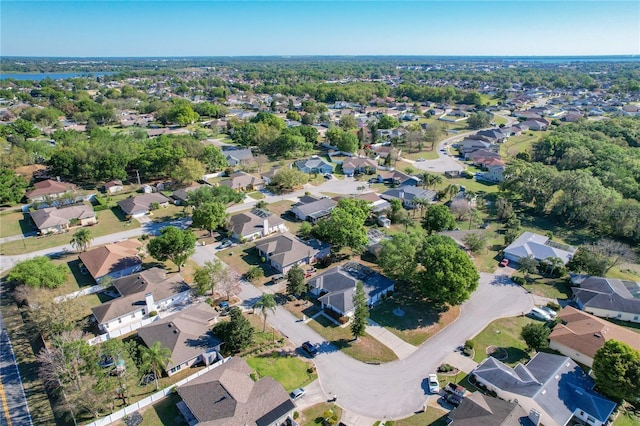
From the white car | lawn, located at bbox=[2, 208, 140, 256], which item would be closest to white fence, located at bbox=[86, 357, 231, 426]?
the white car

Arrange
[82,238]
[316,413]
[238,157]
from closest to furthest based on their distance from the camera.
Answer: [316,413] → [82,238] → [238,157]

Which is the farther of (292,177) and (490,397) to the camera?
(292,177)

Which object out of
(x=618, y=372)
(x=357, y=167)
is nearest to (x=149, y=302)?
(x=618, y=372)

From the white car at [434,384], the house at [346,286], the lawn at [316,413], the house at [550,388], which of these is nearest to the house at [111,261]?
the house at [346,286]

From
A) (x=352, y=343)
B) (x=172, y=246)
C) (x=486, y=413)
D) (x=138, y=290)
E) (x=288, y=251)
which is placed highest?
(x=172, y=246)

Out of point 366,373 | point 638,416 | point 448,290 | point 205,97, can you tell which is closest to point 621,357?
point 638,416

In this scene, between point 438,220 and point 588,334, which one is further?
point 438,220

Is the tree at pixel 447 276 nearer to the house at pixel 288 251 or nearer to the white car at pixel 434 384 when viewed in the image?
Result: the white car at pixel 434 384

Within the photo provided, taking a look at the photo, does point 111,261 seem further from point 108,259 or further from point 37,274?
point 37,274

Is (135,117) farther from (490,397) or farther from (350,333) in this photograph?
(490,397)
